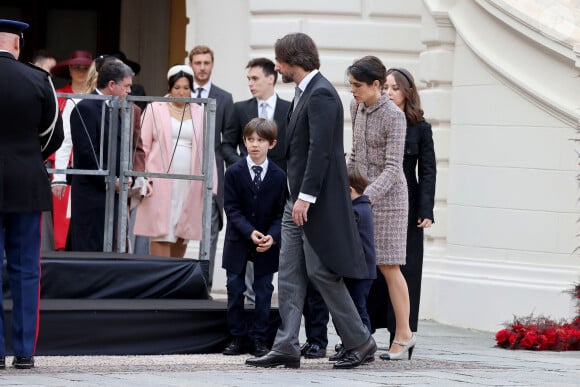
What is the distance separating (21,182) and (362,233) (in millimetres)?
1971

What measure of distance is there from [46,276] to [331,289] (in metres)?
1.99

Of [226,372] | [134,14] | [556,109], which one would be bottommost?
[226,372]

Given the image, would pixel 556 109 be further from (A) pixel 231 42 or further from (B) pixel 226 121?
(A) pixel 231 42

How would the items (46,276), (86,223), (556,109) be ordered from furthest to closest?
(556,109) → (86,223) → (46,276)

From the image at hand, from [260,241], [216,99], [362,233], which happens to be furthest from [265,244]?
[216,99]

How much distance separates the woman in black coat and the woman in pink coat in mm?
1654

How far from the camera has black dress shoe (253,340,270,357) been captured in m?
9.45

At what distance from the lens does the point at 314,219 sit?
8477 mm

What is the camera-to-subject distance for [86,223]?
10.8 m

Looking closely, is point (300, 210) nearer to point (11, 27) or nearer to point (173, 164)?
point (11, 27)

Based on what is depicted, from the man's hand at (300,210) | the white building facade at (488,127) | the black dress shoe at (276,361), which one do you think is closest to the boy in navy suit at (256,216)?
the black dress shoe at (276,361)

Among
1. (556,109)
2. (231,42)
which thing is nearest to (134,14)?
(231,42)

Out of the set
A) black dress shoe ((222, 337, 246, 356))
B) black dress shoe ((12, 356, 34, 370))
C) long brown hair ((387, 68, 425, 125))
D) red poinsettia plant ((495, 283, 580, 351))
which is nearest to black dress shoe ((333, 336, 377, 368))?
black dress shoe ((222, 337, 246, 356))

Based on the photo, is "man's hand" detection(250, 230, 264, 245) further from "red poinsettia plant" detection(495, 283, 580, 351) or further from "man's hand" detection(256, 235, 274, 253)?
"red poinsettia plant" detection(495, 283, 580, 351)
